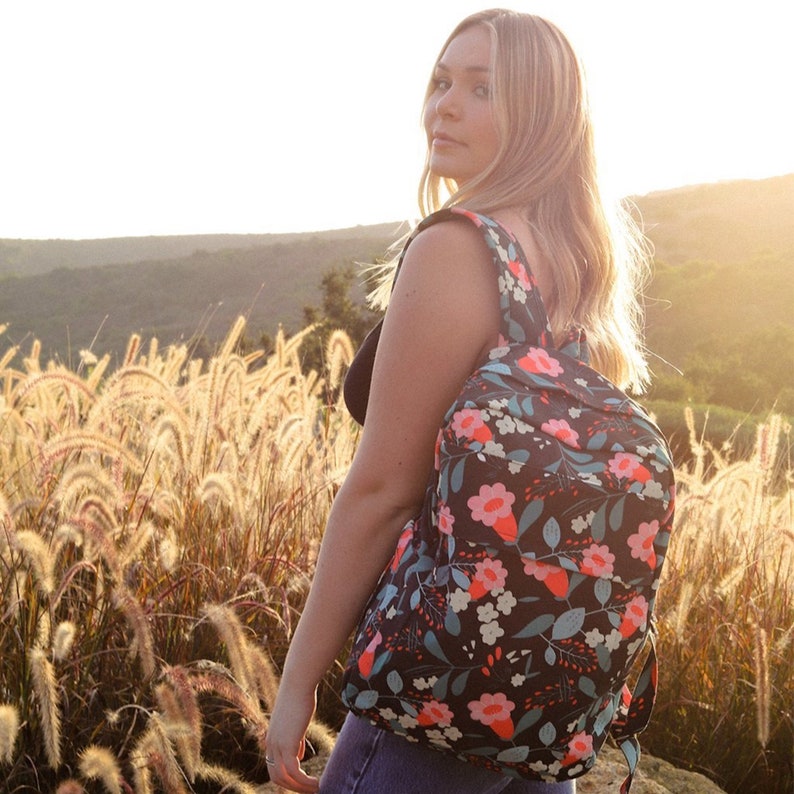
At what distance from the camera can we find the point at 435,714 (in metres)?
1.21

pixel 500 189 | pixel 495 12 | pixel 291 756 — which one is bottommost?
pixel 291 756

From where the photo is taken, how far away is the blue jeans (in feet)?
4.20

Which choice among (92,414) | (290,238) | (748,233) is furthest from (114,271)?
(92,414)

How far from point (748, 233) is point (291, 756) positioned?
138 feet

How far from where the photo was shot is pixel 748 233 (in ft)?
132

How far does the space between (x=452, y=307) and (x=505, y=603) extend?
0.38m

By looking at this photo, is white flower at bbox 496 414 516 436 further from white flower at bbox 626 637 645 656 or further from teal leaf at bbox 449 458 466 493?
white flower at bbox 626 637 645 656

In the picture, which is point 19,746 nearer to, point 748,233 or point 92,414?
point 92,414

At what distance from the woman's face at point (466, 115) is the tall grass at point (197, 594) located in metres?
0.93

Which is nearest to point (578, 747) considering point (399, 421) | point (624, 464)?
point (624, 464)

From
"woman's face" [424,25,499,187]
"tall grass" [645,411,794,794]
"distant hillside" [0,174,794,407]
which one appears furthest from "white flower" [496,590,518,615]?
"distant hillside" [0,174,794,407]

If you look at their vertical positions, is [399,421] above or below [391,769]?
above

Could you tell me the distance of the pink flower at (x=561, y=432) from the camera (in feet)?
4.05

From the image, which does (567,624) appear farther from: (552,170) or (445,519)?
(552,170)
